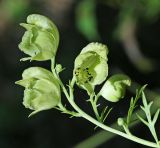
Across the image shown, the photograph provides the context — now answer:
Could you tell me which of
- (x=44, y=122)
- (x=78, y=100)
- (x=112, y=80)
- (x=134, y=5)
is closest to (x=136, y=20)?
(x=134, y=5)

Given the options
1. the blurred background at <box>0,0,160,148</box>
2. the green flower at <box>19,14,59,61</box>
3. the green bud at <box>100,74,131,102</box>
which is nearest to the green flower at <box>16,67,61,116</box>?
the green flower at <box>19,14,59,61</box>

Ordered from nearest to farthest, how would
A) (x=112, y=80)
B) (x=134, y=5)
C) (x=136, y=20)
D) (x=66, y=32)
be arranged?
(x=112, y=80) → (x=134, y=5) → (x=136, y=20) → (x=66, y=32)

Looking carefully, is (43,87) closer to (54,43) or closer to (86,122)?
Result: (54,43)

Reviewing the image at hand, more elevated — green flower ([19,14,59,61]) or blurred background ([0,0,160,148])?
green flower ([19,14,59,61])

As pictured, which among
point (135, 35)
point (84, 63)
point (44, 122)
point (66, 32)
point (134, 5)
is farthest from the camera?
point (66, 32)

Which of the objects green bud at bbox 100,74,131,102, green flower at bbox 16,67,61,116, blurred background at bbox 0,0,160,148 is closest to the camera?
green flower at bbox 16,67,61,116

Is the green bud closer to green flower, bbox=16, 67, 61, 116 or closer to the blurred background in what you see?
green flower, bbox=16, 67, 61, 116

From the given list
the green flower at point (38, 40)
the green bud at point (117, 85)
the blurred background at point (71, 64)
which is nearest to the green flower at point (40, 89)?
the green flower at point (38, 40)

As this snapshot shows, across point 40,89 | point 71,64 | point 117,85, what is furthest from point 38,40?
point 71,64
